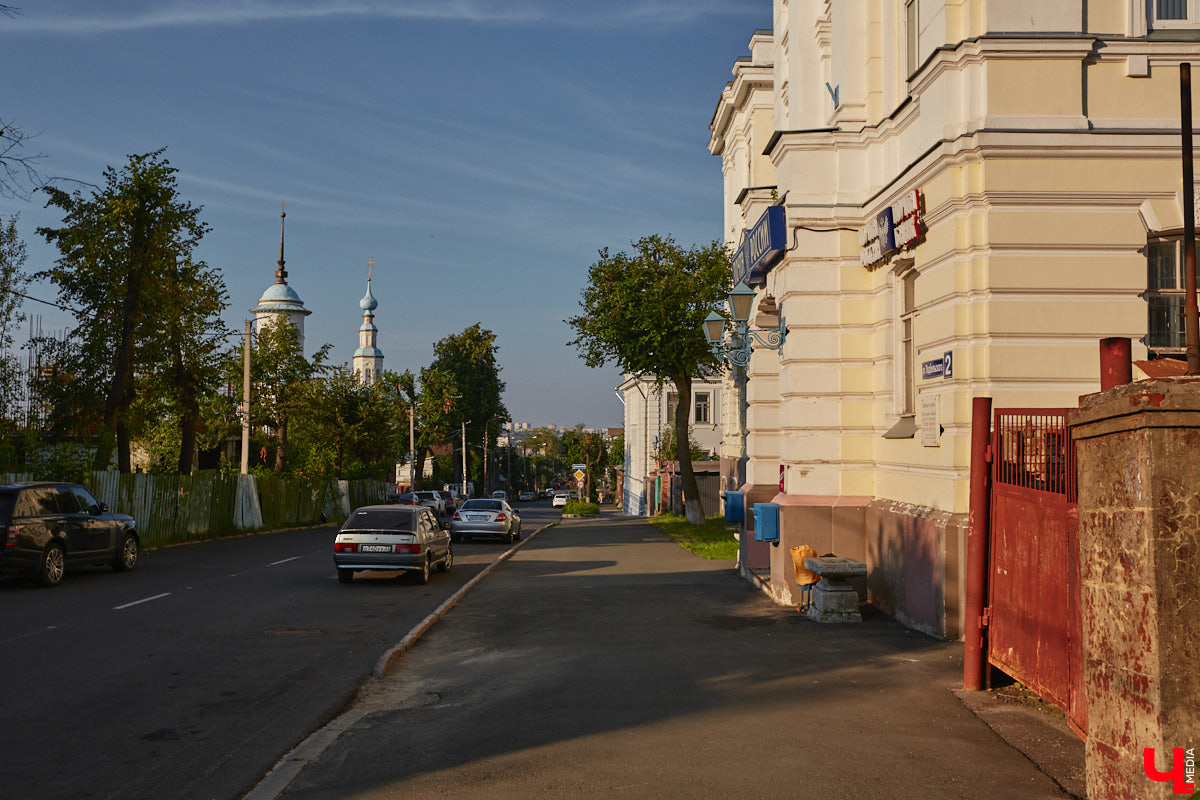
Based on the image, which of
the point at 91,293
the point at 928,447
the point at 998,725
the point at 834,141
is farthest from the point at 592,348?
the point at 998,725

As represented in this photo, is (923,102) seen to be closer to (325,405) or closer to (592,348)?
(592,348)

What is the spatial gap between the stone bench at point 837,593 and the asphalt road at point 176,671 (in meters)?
5.10

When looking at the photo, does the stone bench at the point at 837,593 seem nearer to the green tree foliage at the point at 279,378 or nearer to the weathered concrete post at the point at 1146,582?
the weathered concrete post at the point at 1146,582

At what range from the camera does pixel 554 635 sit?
13.1 m

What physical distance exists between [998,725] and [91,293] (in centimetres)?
3113

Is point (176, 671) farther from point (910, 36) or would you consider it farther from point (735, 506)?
point (735, 506)

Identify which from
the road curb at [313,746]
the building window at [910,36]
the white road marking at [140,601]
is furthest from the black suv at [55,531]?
the building window at [910,36]

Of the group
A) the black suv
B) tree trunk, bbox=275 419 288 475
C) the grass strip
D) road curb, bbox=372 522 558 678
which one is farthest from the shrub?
the black suv

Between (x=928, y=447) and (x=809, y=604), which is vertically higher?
(x=928, y=447)

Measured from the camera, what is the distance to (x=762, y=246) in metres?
16.8

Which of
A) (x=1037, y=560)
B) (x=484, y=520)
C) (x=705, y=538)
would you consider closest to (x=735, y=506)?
(x=705, y=538)

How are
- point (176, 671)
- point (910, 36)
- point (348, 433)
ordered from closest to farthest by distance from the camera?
point (176, 671)
point (910, 36)
point (348, 433)

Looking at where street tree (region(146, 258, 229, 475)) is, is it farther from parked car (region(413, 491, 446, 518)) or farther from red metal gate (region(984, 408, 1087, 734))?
red metal gate (region(984, 408, 1087, 734))

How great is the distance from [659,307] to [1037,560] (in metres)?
32.0
